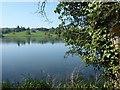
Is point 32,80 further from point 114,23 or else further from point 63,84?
point 114,23

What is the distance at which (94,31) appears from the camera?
1.90 meters

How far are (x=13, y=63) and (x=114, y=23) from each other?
605 centimetres

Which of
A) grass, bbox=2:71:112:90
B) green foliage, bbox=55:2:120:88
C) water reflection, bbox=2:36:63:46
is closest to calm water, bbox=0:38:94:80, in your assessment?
water reflection, bbox=2:36:63:46

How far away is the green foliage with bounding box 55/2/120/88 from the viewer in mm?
1750

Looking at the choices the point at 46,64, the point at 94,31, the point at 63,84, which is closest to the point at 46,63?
the point at 46,64

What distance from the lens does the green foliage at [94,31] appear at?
5.74 feet

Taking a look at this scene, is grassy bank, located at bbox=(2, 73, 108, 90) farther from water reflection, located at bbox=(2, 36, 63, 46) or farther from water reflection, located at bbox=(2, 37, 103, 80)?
water reflection, located at bbox=(2, 36, 63, 46)

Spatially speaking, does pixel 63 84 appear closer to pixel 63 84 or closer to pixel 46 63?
pixel 63 84

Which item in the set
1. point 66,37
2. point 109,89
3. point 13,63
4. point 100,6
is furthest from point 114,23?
point 13,63

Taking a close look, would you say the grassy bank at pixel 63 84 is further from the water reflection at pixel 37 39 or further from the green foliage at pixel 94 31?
the water reflection at pixel 37 39

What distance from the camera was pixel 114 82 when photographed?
Answer: 2105 millimetres

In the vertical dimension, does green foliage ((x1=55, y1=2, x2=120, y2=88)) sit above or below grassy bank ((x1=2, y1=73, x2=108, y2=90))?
above

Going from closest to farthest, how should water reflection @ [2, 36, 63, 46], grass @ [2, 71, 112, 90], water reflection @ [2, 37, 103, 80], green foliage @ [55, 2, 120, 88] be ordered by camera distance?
green foliage @ [55, 2, 120, 88]
grass @ [2, 71, 112, 90]
water reflection @ [2, 36, 63, 46]
water reflection @ [2, 37, 103, 80]

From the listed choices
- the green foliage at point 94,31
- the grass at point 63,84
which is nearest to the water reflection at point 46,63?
the grass at point 63,84
